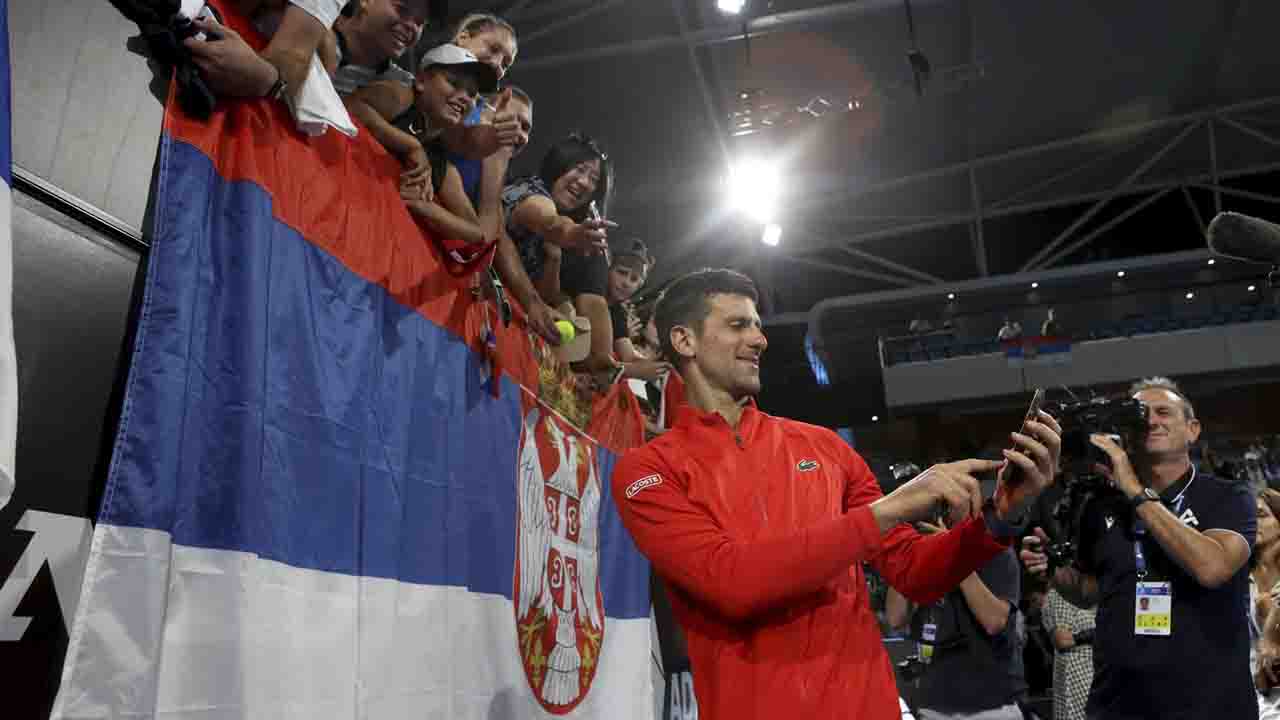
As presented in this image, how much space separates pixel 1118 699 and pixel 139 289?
2.76 metres

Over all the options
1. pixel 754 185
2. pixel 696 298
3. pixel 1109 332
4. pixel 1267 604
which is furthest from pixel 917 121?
pixel 696 298

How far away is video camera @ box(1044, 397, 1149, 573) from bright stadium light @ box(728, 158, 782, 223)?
901 centimetres

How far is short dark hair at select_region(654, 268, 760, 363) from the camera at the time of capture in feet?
8.11

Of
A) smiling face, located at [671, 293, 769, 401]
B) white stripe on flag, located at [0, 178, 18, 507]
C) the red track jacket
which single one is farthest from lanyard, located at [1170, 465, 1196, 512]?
white stripe on flag, located at [0, 178, 18, 507]

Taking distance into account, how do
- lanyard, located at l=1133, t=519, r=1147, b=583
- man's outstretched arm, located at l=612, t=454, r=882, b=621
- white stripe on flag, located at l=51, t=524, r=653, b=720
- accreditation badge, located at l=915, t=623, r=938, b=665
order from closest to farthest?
1. white stripe on flag, located at l=51, t=524, r=653, b=720
2. man's outstretched arm, located at l=612, t=454, r=882, b=621
3. lanyard, located at l=1133, t=519, r=1147, b=583
4. accreditation badge, located at l=915, t=623, r=938, b=665

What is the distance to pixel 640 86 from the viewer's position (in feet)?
33.9

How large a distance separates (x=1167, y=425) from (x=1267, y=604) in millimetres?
1582

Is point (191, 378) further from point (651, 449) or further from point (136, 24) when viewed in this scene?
Answer: point (651, 449)

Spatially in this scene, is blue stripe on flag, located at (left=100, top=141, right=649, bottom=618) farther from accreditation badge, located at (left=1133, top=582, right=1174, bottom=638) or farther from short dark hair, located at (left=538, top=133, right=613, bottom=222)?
accreditation badge, located at (left=1133, top=582, right=1174, bottom=638)

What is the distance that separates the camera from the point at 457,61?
2660 mm

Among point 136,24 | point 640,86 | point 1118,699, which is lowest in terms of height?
point 1118,699

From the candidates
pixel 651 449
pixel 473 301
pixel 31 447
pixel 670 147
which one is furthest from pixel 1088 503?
pixel 670 147

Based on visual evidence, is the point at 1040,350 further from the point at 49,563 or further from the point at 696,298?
the point at 49,563

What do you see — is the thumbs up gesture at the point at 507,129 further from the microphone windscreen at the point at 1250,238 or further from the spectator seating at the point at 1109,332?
the spectator seating at the point at 1109,332
